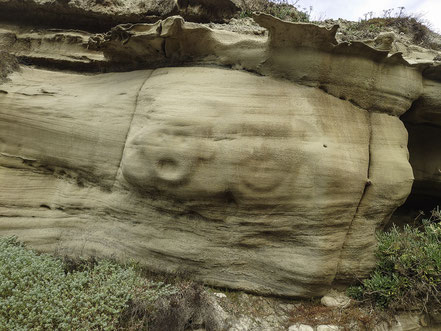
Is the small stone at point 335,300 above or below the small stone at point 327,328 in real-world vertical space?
below

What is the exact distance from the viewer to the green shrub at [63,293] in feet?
10.5

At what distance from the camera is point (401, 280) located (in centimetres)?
402

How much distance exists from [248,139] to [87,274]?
253cm

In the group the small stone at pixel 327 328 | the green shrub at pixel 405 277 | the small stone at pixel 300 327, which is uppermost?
the green shrub at pixel 405 277

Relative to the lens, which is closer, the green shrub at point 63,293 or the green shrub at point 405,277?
the green shrub at point 63,293

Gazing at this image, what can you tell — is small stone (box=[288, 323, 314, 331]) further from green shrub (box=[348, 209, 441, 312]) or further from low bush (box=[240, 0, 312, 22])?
low bush (box=[240, 0, 312, 22])

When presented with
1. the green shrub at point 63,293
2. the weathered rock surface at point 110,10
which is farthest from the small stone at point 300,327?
the weathered rock surface at point 110,10

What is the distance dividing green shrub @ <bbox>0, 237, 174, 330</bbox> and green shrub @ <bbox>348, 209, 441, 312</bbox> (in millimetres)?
2587

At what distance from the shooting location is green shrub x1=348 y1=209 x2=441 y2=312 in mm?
3951

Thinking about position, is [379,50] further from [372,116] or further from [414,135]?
[414,135]

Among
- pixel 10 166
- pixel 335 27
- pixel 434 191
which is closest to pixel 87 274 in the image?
pixel 10 166

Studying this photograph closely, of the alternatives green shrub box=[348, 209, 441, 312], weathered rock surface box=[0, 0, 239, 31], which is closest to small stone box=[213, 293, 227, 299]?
green shrub box=[348, 209, 441, 312]

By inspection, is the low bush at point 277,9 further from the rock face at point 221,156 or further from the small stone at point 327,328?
the small stone at point 327,328

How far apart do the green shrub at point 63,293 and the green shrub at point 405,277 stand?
2.59 metres
